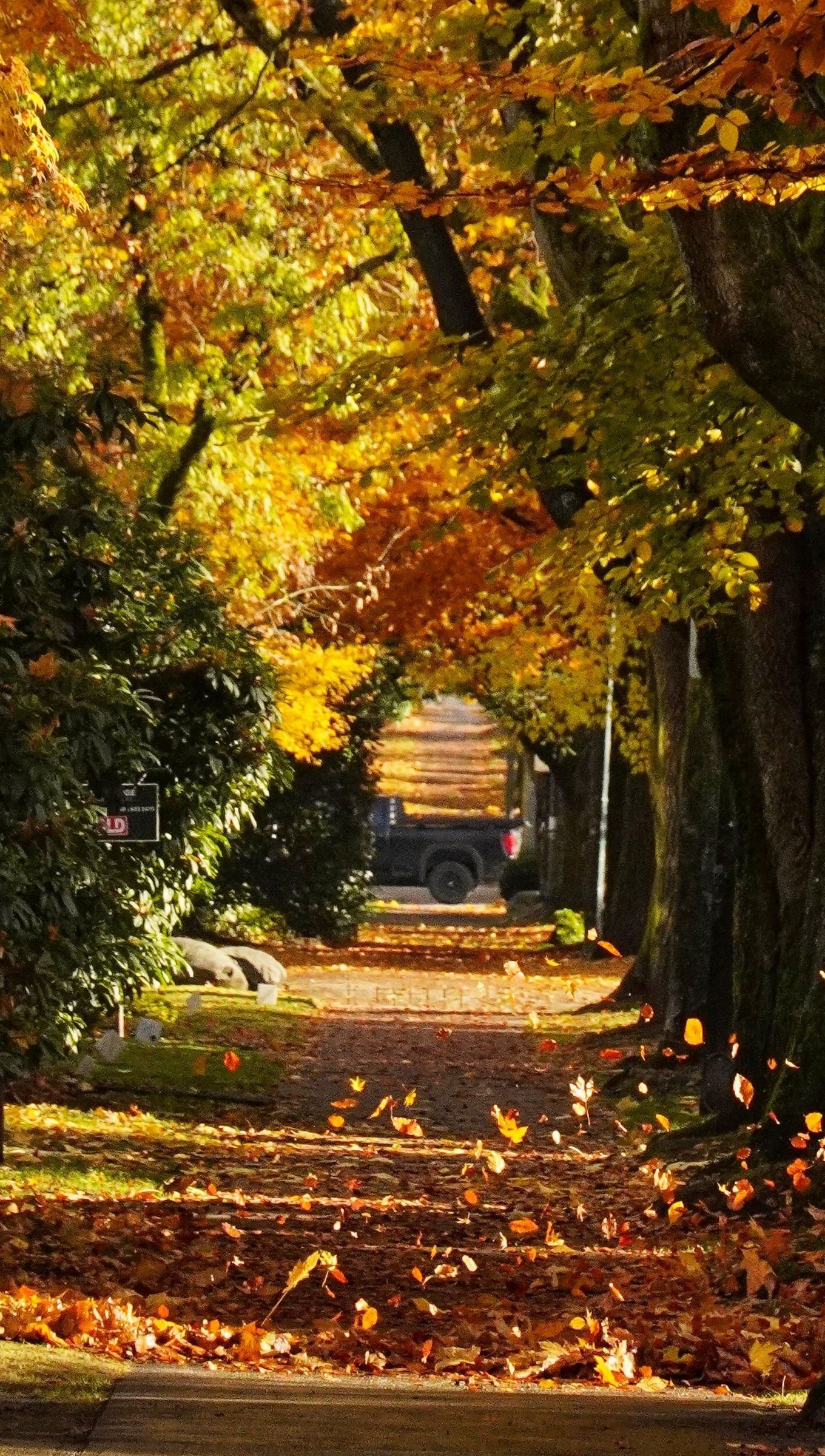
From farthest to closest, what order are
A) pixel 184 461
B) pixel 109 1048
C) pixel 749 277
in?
pixel 184 461 → pixel 109 1048 → pixel 749 277

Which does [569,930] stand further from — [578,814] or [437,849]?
[437,849]

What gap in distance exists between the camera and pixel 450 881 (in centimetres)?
5269

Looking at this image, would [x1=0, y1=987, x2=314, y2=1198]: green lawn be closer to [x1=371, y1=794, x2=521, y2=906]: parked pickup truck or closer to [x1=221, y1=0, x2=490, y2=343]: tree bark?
[x1=221, y1=0, x2=490, y2=343]: tree bark

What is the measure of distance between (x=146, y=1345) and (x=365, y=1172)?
608 cm

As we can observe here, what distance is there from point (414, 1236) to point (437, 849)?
133ft

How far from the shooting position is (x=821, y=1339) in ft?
26.9

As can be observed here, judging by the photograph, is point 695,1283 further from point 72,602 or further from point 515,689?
point 515,689

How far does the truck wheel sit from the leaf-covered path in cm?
3227

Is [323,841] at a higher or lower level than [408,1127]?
higher

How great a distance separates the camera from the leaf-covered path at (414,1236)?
803cm

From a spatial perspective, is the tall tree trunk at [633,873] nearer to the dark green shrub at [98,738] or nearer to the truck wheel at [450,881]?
the dark green shrub at [98,738]

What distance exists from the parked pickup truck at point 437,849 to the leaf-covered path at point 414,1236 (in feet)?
101

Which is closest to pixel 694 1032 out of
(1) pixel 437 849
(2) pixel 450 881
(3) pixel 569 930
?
(3) pixel 569 930

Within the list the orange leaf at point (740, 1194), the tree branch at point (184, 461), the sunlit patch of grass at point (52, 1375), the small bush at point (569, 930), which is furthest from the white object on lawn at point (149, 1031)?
the small bush at point (569, 930)
